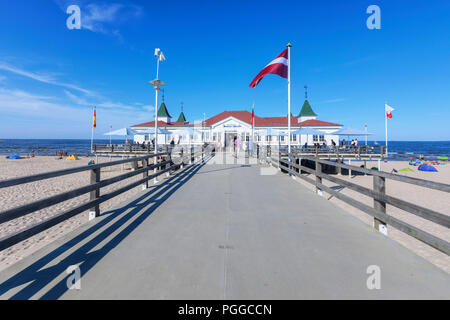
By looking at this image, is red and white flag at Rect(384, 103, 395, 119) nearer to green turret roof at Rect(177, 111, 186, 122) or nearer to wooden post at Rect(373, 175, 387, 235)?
wooden post at Rect(373, 175, 387, 235)

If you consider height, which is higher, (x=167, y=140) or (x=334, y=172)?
(x=167, y=140)

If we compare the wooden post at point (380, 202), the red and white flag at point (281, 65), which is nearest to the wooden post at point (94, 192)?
the wooden post at point (380, 202)

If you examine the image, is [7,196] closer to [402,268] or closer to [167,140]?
[402,268]

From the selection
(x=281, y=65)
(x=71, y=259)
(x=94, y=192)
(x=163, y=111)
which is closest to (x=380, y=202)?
(x=71, y=259)

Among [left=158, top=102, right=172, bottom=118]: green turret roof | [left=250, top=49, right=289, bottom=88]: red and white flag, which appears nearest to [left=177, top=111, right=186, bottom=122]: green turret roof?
[left=158, top=102, right=172, bottom=118]: green turret roof

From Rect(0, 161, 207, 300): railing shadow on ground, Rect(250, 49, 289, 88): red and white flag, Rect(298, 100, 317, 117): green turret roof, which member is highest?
Rect(298, 100, 317, 117): green turret roof

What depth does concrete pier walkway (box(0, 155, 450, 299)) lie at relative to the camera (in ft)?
7.68

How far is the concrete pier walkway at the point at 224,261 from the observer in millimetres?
2342

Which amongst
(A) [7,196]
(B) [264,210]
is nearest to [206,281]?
(B) [264,210]

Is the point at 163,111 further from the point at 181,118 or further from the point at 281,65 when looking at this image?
the point at 281,65

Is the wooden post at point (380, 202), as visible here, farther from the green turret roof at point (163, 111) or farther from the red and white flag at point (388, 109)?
the green turret roof at point (163, 111)

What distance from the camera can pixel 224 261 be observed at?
2916mm
